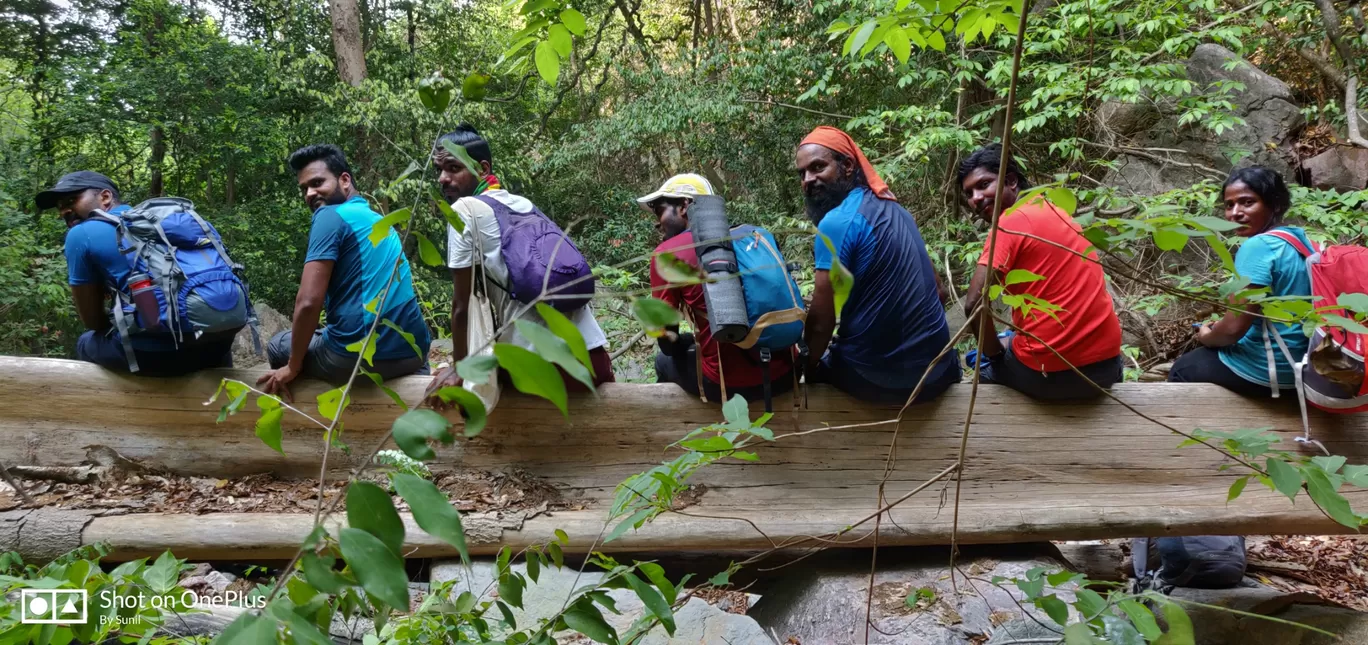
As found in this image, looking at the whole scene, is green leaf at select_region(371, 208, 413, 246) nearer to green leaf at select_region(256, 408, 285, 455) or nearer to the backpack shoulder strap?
green leaf at select_region(256, 408, 285, 455)

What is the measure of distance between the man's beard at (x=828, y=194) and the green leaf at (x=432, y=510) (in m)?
2.76

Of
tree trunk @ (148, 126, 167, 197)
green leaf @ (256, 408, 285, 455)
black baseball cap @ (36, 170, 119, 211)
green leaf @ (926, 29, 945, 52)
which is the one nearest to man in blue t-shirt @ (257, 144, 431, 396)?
black baseball cap @ (36, 170, 119, 211)

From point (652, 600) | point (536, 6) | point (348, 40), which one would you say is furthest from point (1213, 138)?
point (348, 40)

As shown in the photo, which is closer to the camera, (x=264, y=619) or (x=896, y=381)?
(x=264, y=619)

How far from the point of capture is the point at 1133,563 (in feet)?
15.3

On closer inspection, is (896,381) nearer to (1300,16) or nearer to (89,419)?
(89,419)

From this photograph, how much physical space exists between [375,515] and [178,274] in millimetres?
3149

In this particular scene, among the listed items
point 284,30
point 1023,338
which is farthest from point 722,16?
point 1023,338

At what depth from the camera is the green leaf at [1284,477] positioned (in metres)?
1.44

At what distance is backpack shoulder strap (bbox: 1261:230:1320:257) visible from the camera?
3283 mm

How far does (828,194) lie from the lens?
352 centimetres

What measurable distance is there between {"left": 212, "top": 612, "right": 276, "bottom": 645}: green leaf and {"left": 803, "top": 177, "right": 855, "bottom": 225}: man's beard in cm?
288

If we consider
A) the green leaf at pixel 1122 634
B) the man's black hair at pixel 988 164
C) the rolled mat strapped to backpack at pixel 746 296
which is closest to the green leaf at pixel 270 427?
the green leaf at pixel 1122 634

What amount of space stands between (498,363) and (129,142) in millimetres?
12102
